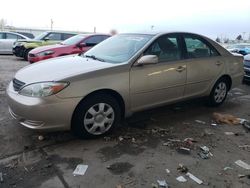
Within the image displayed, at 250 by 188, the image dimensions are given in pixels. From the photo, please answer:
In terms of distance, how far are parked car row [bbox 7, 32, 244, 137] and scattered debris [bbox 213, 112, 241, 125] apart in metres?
0.52

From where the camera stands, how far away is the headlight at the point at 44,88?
12.3ft

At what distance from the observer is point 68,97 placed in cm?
→ 381

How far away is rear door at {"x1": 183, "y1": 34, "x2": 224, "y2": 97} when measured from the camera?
5.24 metres

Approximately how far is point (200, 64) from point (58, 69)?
2.57m

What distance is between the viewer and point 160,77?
15.5 feet

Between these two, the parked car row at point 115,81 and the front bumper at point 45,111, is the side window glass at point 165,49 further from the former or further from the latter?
the front bumper at point 45,111

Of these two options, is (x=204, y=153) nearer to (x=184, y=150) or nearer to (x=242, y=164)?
(x=184, y=150)

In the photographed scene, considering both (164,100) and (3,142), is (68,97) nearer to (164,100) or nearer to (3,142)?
(3,142)

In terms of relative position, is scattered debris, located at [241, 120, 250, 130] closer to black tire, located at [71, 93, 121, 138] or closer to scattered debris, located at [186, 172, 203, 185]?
scattered debris, located at [186, 172, 203, 185]

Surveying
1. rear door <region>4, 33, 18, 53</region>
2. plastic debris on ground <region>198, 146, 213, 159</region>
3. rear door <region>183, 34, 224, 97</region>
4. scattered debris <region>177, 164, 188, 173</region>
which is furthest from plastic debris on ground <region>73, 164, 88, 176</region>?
rear door <region>4, 33, 18, 53</region>

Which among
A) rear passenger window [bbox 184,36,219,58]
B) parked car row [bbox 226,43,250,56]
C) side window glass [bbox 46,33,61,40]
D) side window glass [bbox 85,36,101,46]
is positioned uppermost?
rear passenger window [bbox 184,36,219,58]

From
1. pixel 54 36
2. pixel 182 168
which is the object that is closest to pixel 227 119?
pixel 182 168


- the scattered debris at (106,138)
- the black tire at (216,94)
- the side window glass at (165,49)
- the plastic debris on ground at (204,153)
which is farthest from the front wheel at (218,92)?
the scattered debris at (106,138)

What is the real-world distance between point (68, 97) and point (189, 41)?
260 cm
